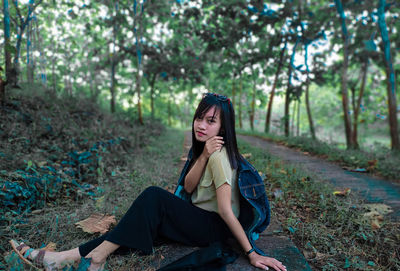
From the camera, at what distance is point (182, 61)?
1300 cm

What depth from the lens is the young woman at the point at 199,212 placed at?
1.71 meters

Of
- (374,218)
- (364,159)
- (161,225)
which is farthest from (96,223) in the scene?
(364,159)

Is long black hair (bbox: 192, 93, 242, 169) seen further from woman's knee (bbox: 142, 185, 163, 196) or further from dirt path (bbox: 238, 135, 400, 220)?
dirt path (bbox: 238, 135, 400, 220)

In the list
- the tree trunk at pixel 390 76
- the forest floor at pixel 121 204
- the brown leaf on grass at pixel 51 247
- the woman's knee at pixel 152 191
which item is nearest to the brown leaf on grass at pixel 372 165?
the forest floor at pixel 121 204

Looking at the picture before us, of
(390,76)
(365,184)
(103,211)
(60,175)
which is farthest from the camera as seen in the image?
(390,76)

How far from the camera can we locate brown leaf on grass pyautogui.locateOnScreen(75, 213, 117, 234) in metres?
2.20

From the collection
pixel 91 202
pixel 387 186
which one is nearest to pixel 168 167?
pixel 91 202

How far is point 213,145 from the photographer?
1793 mm

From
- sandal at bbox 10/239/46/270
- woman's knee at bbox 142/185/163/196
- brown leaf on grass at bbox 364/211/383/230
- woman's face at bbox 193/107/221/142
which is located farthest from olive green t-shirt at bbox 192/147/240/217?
brown leaf on grass at bbox 364/211/383/230

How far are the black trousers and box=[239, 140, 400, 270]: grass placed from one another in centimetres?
79

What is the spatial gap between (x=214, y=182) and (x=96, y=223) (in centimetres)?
130

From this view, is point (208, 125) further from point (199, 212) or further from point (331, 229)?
point (331, 229)

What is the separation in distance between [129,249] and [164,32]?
16204 mm

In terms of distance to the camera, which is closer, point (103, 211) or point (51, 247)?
point (51, 247)
